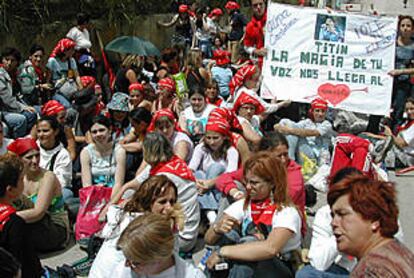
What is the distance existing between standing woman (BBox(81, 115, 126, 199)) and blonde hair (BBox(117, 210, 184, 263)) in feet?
10.2

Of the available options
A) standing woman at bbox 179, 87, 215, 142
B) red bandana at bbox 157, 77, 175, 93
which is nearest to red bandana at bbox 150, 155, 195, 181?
standing woman at bbox 179, 87, 215, 142

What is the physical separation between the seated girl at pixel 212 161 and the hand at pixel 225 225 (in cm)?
141

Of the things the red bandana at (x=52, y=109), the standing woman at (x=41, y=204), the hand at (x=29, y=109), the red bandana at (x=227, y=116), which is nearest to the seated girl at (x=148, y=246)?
the standing woman at (x=41, y=204)

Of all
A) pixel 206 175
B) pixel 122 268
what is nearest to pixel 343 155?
pixel 206 175

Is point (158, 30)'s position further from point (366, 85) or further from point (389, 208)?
point (389, 208)

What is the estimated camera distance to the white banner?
917cm

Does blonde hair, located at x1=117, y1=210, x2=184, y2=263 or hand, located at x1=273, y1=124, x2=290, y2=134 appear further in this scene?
hand, located at x1=273, y1=124, x2=290, y2=134

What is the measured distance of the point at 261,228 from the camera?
4414mm

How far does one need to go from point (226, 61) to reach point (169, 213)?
8275 mm

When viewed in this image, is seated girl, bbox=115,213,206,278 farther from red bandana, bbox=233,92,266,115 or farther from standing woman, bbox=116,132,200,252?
red bandana, bbox=233,92,266,115

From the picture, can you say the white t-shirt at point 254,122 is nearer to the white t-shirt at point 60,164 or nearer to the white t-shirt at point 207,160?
the white t-shirt at point 207,160

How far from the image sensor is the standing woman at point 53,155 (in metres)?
6.32

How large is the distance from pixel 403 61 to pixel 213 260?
6.11 m

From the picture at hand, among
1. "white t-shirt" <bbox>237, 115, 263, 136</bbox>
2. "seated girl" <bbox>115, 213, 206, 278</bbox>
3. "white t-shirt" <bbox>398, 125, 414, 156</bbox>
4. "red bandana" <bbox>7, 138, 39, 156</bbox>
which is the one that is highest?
"seated girl" <bbox>115, 213, 206, 278</bbox>
